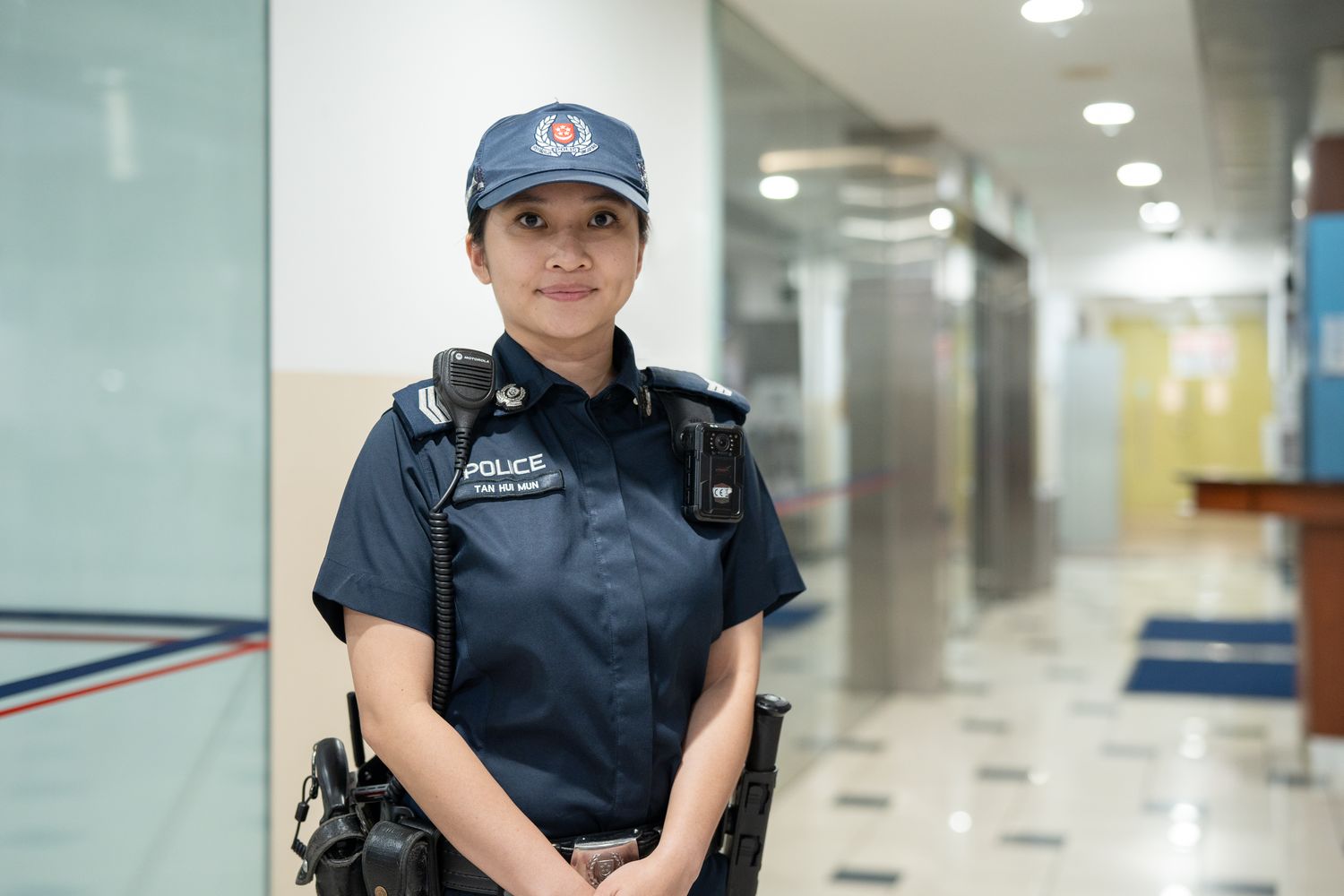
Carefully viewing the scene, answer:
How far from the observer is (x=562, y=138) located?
→ 1525mm

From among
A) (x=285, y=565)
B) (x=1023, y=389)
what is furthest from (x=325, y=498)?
(x=1023, y=389)

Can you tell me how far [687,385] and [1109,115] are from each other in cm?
543

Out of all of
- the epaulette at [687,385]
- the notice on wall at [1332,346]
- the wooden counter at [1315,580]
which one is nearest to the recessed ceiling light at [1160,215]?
the notice on wall at [1332,346]

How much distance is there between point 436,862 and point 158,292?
3.77ft

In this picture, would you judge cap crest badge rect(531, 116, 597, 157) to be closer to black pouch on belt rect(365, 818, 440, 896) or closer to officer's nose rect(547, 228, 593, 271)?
officer's nose rect(547, 228, 593, 271)

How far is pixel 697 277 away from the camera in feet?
13.8

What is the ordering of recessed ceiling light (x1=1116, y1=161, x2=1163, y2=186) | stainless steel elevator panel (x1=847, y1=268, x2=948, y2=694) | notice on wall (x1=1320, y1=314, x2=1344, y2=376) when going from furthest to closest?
recessed ceiling light (x1=1116, y1=161, x2=1163, y2=186) < stainless steel elevator panel (x1=847, y1=268, x2=948, y2=694) < notice on wall (x1=1320, y1=314, x2=1344, y2=376)

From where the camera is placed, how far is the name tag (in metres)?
1.48

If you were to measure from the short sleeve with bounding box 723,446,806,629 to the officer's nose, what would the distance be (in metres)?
0.34

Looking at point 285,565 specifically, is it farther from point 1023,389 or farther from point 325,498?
point 1023,389

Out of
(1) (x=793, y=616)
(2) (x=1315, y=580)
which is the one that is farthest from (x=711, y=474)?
(2) (x=1315, y=580)

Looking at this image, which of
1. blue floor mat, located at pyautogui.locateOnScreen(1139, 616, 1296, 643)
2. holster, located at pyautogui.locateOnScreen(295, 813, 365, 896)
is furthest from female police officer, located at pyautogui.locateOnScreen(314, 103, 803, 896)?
blue floor mat, located at pyautogui.locateOnScreen(1139, 616, 1296, 643)

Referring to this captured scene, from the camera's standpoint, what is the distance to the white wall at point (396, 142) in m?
2.41

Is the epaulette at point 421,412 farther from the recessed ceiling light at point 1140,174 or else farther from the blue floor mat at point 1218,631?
the blue floor mat at point 1218,631
